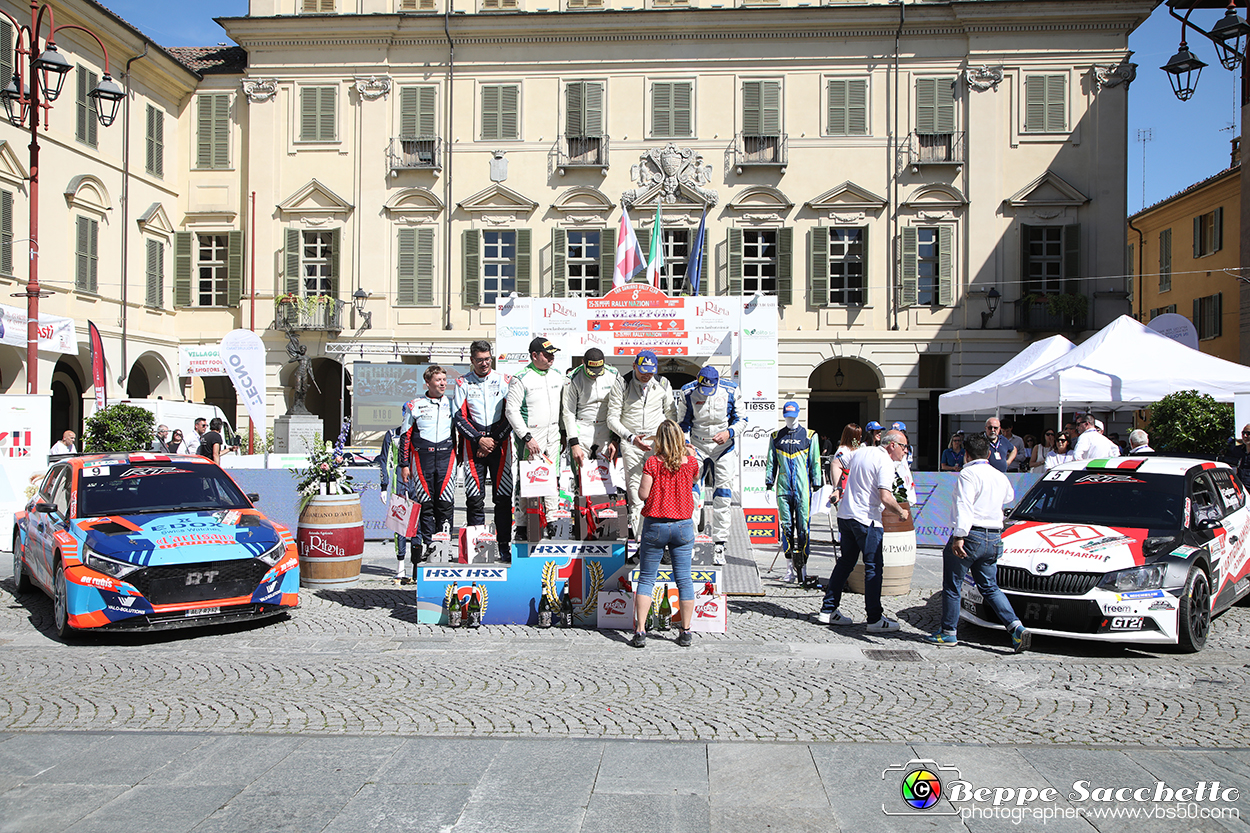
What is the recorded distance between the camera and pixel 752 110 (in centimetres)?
2844

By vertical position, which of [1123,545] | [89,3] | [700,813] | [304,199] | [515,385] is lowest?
[700,813]

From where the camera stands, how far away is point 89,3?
25109 millimetres

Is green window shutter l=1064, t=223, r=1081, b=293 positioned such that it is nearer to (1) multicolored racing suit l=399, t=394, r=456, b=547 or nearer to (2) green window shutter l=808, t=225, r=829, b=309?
(2) green window shutter l=808, t=225, r=829, b=309

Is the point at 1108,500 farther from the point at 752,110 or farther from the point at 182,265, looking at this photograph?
the point at 182,265

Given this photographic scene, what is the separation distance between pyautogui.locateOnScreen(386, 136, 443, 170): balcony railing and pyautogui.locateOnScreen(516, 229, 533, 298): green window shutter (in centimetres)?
311

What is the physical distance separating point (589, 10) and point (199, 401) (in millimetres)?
16510

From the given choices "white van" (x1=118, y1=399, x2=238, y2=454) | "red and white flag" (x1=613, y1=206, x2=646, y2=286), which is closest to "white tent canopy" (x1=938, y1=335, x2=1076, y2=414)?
"red and white flag" (x1=613, y1=206, x2=646, y2=286)

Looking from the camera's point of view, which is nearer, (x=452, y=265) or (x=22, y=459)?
(x=22, y=459)

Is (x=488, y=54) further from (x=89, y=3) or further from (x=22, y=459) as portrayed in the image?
(x=22, y=459)

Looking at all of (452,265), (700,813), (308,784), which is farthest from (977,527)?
(452,265)

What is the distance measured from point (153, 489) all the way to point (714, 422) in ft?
18.1

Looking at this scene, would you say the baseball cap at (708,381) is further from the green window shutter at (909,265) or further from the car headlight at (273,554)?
the green window shutter at (909,265)

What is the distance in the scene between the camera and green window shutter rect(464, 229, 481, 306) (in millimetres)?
28891

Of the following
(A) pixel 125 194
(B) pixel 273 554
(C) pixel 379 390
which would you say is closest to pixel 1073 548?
(B) pixel 273 554
